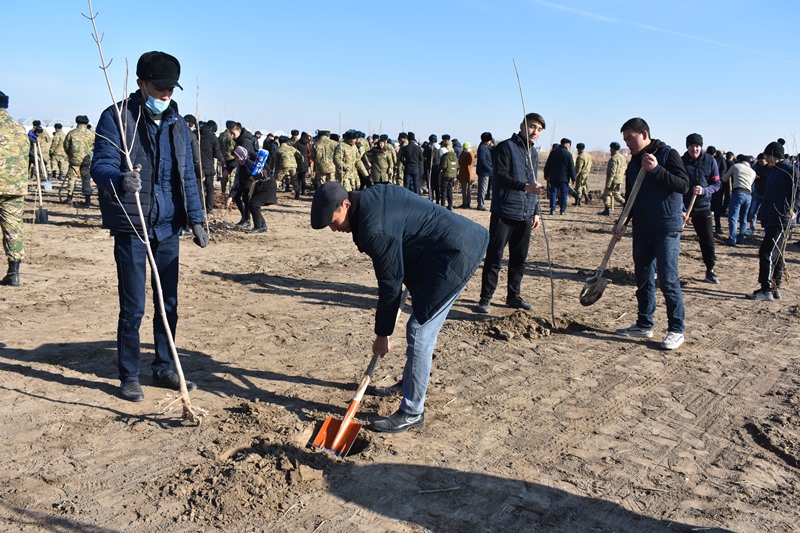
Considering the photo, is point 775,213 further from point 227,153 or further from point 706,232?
point 227,153

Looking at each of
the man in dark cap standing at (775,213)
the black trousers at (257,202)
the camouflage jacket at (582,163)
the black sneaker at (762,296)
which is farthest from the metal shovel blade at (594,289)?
the camouflage jacket at (582,163)

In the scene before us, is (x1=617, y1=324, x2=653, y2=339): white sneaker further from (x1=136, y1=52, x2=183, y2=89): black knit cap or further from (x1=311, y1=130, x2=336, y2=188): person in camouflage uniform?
(x1=311, y1=130, x2=336, y2=188): person in camouflage uniform

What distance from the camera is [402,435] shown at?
4.18m

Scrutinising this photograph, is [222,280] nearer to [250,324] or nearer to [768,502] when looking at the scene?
[250,324]

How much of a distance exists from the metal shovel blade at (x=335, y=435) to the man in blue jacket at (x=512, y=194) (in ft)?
11.0

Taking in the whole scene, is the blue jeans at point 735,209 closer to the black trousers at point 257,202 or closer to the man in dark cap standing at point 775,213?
the man in dark cap standing at point 775,213

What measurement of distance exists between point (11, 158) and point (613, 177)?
14297mm

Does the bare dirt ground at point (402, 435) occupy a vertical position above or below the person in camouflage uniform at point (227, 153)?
below

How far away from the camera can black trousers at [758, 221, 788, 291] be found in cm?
798

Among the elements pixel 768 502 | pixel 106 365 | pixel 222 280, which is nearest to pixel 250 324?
pixel 106 365

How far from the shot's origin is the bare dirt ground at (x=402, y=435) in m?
3.35

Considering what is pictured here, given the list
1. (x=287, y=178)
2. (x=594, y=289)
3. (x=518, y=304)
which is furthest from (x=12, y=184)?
(x=287, y=178)

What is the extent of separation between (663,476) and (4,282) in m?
7.26

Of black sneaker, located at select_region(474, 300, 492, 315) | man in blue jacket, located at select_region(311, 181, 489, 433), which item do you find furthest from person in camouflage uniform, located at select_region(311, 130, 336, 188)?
man in blue jacket, located at select_region(311, 181, 489, 433)
